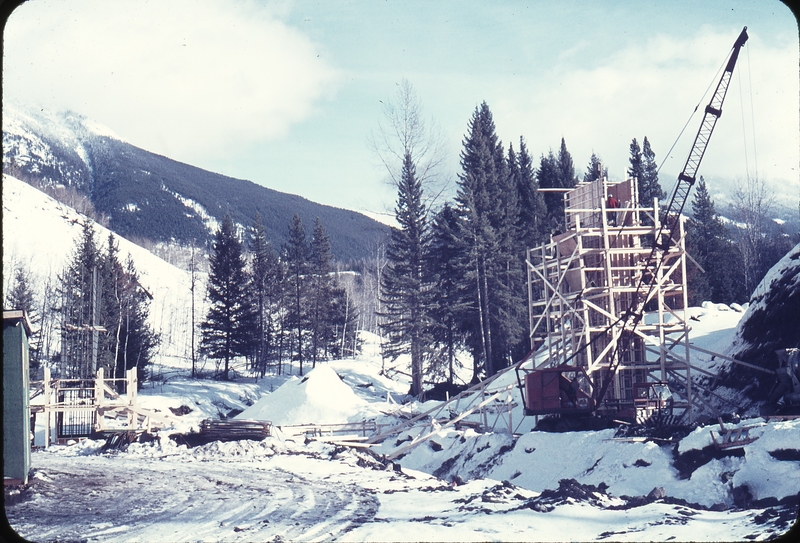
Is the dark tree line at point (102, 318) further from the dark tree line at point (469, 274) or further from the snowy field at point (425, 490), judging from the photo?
the dark tree line at point (469, 274)

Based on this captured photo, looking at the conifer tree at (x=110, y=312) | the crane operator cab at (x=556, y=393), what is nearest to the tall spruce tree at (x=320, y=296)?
the conifer tree at (x=110, y=312)

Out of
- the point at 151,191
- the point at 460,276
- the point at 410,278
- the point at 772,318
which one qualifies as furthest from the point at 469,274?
the point at 151,191

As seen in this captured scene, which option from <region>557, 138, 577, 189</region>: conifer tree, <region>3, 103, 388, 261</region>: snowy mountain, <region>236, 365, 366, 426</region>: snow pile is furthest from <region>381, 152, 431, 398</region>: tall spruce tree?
<region>3, 103, 388, 261</region>: snowy mountain

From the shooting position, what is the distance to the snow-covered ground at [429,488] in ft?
35.8

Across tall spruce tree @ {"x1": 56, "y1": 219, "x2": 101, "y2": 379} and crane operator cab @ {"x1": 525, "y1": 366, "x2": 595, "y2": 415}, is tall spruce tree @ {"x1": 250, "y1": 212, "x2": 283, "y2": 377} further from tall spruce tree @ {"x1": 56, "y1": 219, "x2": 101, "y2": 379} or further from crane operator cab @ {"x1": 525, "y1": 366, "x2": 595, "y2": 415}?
crane operator cab @ {"x1": 525, "y1": 366, "x2": 595, "y2": 415}

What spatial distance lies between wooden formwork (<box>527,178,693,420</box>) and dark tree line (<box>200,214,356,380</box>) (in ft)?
109

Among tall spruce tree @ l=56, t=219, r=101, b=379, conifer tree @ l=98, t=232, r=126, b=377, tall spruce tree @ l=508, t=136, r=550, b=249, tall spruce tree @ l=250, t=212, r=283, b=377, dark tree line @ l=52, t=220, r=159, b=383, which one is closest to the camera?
tall spruce tree @ l=56, t=219, r=101, b=379

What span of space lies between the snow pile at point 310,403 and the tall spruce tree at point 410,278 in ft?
25.4

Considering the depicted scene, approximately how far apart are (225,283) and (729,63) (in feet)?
136

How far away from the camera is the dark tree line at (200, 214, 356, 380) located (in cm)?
5566

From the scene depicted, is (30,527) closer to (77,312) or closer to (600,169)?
(600,169)

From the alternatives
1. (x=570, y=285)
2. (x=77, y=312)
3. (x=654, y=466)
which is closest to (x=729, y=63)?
(x=570, y=285)

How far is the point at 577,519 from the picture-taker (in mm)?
11102

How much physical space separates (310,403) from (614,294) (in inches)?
658
